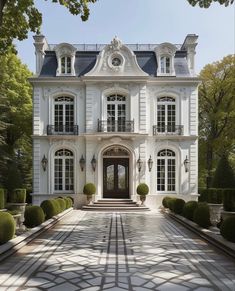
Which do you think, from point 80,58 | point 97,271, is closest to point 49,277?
point 97,271

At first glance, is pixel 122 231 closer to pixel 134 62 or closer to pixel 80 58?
pixel 134 62

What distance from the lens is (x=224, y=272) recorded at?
24.0 feet

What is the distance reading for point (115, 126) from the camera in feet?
78.0

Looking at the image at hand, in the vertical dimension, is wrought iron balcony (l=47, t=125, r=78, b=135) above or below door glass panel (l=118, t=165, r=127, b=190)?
above

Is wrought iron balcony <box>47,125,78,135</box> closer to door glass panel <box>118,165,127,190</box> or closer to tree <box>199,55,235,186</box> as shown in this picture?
door glass panel <box>118,165,127,190</box>

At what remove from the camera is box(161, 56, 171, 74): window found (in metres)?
24.9

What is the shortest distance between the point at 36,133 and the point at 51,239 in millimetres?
13890

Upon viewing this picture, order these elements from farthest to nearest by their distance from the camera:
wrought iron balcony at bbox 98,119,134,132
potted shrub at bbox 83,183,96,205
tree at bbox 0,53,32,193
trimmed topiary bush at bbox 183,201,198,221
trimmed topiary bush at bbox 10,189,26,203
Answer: tree at bbox 0,53,32,193, wrought iron balcony at bbox 98,119,134,132, potted shrub at bbox 83,183,96,205, trimmed topiary bush at bbox 10,189,26,203, trimmed topiary bush at bbox 183,201,198,221

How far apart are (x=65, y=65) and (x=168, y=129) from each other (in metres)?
8.08

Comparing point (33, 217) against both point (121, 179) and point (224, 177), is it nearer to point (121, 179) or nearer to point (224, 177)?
point (224, 177)

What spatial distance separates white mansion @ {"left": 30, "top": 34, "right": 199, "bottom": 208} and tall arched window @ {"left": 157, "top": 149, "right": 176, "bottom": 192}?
0.21 feet

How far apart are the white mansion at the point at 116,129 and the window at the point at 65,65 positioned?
31 centimetres

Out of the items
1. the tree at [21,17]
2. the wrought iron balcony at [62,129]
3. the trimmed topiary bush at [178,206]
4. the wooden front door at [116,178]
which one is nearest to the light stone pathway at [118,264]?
the trimmed topiary bush at [178,206]

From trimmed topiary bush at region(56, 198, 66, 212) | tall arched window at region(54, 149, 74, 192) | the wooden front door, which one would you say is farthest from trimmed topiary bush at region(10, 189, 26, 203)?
the wooden front door
